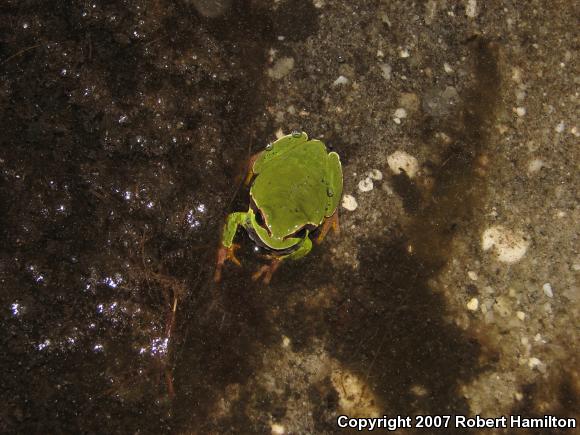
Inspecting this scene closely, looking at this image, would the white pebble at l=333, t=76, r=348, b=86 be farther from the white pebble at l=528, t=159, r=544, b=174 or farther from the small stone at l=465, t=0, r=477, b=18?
the white pebble at l=528, t=159, r=544, b=174

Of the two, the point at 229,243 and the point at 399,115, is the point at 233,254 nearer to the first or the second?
the point at 229,243

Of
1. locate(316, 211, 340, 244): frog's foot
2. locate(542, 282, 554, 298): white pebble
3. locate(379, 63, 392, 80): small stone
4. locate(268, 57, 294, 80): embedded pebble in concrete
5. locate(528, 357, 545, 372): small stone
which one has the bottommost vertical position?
locate(528, 357, 545, 372): small stone

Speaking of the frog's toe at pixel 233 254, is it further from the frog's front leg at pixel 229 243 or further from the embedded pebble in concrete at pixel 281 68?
the embedded pebble in concrete at pixel 281 68

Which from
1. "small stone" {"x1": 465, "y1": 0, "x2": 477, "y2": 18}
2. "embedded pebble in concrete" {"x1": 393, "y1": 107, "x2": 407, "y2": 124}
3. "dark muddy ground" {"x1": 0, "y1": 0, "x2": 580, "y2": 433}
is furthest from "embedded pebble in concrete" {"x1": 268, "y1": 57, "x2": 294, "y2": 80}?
"small stone" {"x1": 465, "y1": 0, "x2": 477, "y2": 18}

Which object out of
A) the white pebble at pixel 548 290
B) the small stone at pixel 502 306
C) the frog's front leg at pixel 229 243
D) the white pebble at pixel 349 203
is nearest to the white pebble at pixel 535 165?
the white pebble at pixel 548 290

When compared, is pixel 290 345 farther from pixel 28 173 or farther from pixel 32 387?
pixel 28 173

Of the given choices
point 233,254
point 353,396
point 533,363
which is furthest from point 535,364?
point 233,254
